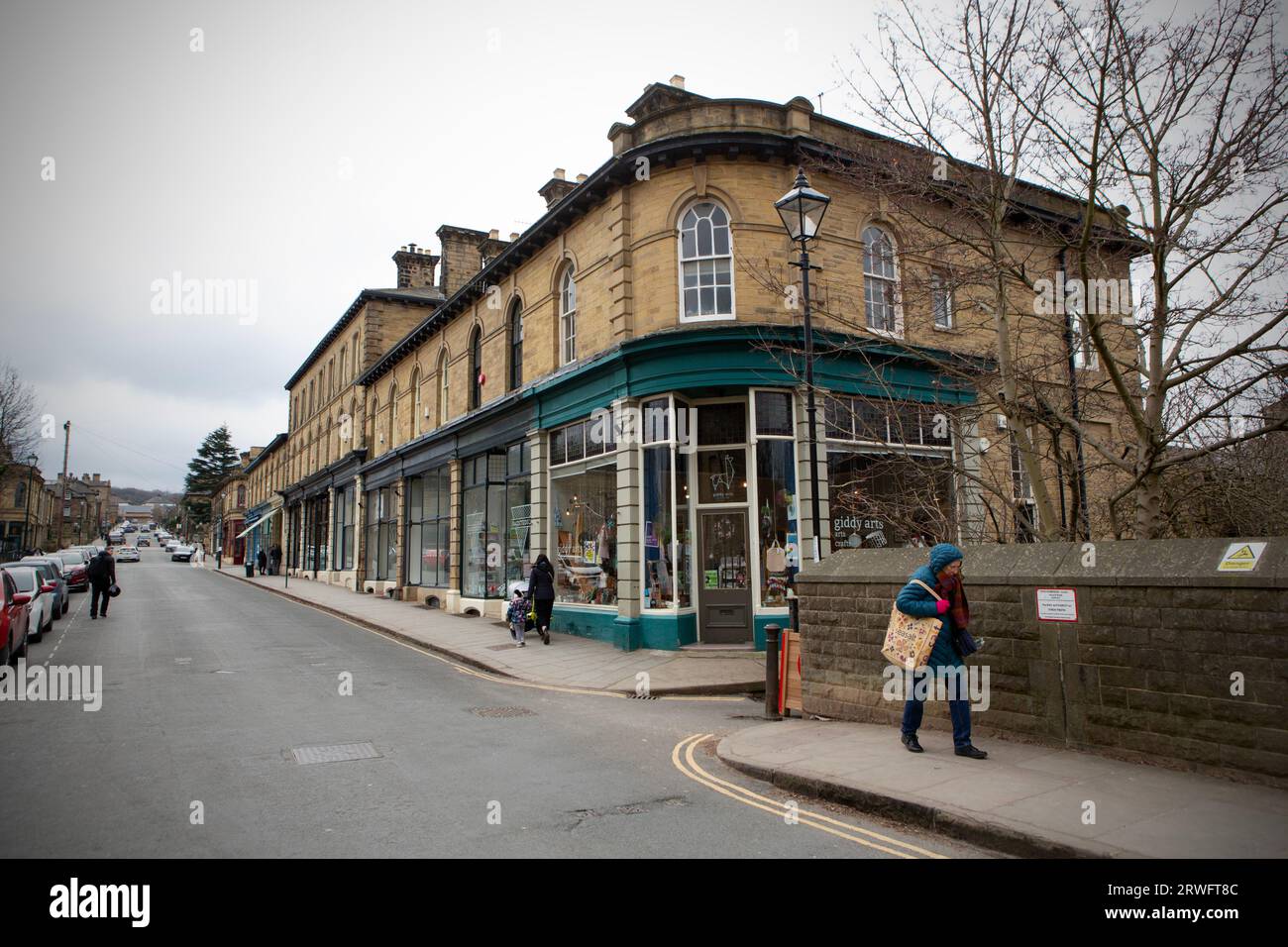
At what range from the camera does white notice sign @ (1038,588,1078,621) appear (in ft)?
20.7

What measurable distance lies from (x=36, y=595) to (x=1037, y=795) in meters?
17.2

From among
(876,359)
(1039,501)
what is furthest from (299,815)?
(876,359)

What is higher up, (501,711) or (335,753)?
(335,753)

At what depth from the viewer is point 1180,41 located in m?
8.03

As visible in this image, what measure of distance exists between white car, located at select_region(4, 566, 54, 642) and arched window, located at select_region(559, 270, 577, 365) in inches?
445

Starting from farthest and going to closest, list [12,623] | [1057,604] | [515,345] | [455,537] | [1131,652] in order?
[455,537]
[515,345]
[12,623]
[1057,604]
[1131,652]

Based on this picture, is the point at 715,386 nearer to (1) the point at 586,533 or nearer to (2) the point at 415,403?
(1) the point at 586,533

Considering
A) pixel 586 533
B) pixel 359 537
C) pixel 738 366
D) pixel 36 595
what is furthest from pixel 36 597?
pixel 359 537

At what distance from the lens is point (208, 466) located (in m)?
108

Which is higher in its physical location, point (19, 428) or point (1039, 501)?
point (19, 428)

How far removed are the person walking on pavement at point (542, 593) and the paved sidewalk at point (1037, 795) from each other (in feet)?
27.0

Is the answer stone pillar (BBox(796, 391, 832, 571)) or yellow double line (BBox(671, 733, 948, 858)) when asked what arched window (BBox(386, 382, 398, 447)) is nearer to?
stone pillar (BBox(796, 391, 832, 571))

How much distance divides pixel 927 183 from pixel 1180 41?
2.87 m
